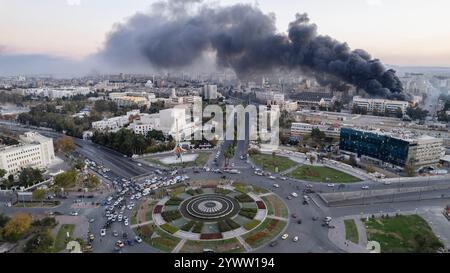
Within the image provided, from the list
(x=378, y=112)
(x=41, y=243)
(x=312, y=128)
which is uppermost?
(x=378, y=112)

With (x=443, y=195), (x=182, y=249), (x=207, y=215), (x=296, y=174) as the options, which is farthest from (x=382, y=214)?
(x=182, y=249)

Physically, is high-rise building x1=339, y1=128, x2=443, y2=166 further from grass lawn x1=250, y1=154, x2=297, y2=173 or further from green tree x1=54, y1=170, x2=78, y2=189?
green tree x1=54, y1=170, x2=78, y2=189

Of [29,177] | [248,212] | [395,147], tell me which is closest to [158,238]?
[248,212]

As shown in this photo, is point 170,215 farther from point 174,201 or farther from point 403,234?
point 403,234

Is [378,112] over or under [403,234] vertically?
over

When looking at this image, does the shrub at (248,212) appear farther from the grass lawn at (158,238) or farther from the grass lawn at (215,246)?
the grass lawn at (158,238)

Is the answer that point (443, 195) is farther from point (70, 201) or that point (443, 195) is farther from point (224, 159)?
point (70, 201)
